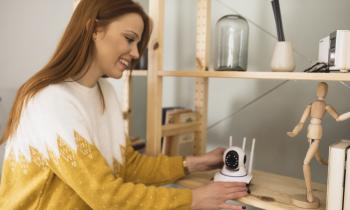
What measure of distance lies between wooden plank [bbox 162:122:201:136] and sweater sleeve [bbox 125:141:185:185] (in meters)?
0.10

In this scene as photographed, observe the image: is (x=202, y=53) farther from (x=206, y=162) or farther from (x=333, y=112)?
(x=333, y=112)

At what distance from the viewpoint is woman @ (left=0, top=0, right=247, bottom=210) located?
2.75 ft

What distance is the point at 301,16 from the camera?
1.22 metres

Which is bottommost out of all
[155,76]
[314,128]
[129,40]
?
[314,128]

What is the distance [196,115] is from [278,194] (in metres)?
0.45

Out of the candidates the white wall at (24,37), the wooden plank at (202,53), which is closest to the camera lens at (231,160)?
the wooden plank at (202,53)

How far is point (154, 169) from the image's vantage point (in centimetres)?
112

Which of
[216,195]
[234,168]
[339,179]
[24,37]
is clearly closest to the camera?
[339,179]

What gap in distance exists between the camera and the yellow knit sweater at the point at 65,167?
0.83 m

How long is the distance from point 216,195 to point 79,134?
39 centimetres

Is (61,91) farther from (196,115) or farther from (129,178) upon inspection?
(196,115)

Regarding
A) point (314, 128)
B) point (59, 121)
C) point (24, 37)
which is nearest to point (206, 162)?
point (314, 128)

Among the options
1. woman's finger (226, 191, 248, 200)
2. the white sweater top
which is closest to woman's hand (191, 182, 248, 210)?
woman's finger (226, 191, 248, 200)

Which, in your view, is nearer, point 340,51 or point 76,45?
point 340,51
